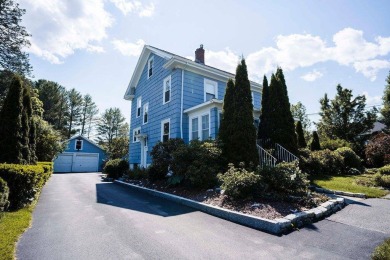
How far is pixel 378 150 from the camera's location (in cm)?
1575

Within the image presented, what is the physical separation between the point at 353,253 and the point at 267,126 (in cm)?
852

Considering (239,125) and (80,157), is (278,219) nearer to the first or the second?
(239,125)

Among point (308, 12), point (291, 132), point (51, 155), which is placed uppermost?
point (308, 12)

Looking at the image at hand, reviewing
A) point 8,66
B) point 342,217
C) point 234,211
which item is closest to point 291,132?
point 342,217

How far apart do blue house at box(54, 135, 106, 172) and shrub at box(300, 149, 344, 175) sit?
29685mm

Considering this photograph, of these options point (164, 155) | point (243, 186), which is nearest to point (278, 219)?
point (243, 186)

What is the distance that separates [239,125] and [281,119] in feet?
11.2

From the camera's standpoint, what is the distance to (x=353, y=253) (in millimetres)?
3625

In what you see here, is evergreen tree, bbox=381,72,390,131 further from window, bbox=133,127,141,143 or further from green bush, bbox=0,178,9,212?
green bush, bbox=0,178,9,212

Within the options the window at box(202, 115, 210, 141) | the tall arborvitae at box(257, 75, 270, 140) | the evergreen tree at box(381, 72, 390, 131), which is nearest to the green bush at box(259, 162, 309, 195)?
the tall arborvitae at box(257, 75, 270, 140)

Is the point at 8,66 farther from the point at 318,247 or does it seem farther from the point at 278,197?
the point at 318,247

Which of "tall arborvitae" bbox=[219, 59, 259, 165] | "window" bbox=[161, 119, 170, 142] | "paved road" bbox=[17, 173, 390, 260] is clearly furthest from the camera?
"window" bbox=[161, 119, 170, 142]

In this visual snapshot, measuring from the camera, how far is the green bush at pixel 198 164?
27.5 ft

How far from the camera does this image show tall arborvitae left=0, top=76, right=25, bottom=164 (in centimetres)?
772
